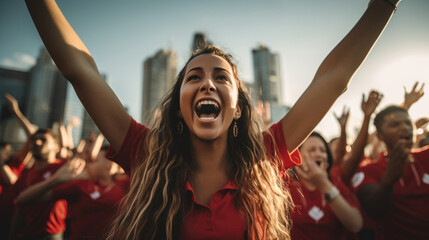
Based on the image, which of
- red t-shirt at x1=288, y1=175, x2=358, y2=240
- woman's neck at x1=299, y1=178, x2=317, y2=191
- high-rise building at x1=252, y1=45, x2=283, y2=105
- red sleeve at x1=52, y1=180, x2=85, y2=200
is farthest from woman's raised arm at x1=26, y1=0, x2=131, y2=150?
high-rise building at x1=252, y1=45, x2=283, y2=105

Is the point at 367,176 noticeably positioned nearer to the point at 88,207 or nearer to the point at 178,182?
the point at 178,182

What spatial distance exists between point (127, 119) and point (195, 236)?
84 cm

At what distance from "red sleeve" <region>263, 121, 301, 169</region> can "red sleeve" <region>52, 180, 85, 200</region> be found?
3.06 m

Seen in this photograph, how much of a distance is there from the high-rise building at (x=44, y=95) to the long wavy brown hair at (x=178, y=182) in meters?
48.5

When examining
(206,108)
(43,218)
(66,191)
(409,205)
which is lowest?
(43,218)

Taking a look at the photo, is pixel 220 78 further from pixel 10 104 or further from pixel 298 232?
pixel 10 104

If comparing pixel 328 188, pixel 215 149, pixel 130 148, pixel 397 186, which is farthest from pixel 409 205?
pixel 130 148

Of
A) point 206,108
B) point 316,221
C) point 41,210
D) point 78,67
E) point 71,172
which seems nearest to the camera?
point 78,67

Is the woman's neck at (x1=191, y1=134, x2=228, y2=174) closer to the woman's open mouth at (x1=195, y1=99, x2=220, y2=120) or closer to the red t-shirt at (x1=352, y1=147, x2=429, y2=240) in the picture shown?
the woman's open mouth at (x1=195, y1=99, x2=220, y2=120)

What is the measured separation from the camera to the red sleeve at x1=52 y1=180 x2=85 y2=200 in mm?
3157

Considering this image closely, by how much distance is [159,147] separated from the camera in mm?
1660

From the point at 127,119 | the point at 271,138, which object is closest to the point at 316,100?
the point at 271,138

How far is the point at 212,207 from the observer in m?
1.36

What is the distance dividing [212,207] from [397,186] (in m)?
2.77
